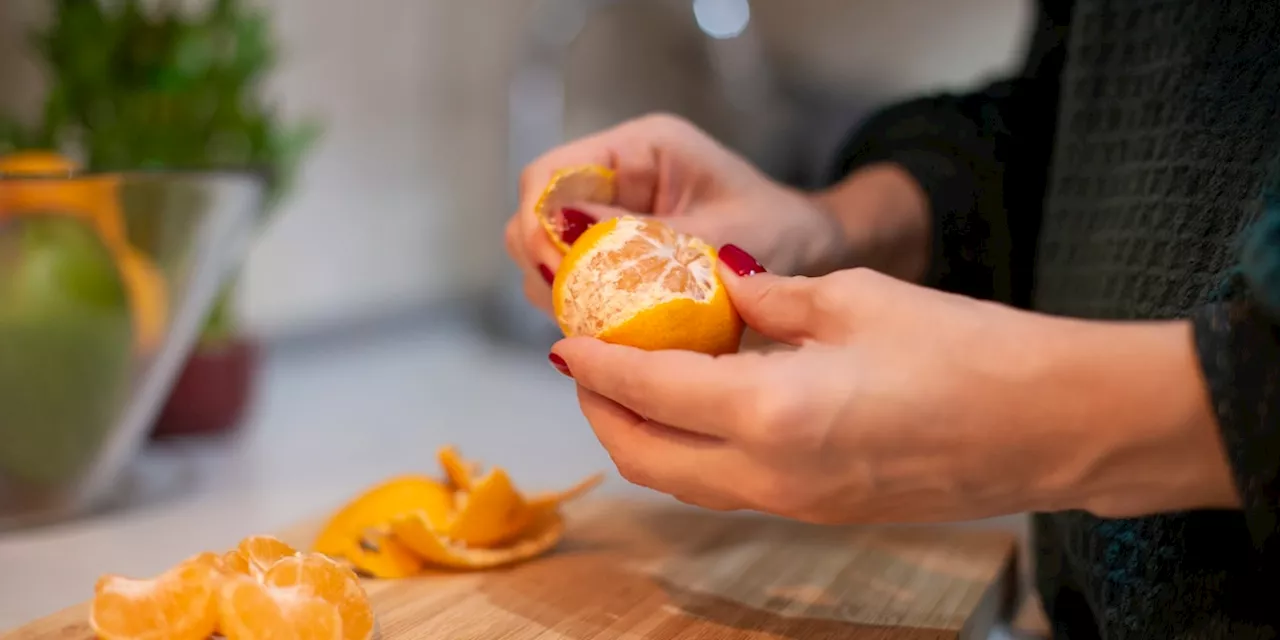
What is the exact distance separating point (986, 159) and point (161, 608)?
66cm

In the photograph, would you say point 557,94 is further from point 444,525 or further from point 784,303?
point 784,303

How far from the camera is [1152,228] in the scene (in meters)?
0.61

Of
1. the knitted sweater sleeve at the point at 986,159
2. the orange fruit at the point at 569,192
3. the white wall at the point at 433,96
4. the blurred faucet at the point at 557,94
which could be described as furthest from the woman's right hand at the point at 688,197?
the blurred faucet at the point at 557,94

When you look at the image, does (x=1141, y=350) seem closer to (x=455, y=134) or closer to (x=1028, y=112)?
(x=1028, y=112)

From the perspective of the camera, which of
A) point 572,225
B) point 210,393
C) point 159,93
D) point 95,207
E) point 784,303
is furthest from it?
point 210,393

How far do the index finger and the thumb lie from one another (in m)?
0.03

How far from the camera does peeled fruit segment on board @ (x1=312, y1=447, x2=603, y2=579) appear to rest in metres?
0.67

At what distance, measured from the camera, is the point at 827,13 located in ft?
5.50

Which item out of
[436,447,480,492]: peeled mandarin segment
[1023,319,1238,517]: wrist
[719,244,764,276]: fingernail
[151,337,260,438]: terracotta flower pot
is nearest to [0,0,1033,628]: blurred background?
[151,337,260,438]: terracotta flower pot

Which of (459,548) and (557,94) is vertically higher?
(557,94)

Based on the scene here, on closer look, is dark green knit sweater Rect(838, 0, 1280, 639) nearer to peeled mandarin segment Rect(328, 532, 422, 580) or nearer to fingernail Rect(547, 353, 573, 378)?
fingernail Rect(547, 353, 573, 378)

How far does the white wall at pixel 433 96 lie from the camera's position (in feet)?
4.67

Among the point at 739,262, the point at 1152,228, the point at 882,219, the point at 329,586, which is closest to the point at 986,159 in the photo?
the point at 882,219

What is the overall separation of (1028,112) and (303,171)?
3.17 ft
